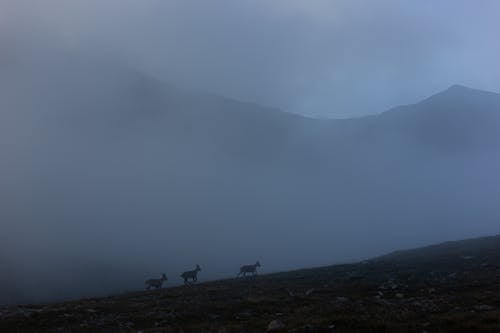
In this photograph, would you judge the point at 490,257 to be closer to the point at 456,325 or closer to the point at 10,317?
the point at 456,325

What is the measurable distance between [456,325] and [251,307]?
13.9m

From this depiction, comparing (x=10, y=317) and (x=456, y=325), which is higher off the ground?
(x=10, y=317)

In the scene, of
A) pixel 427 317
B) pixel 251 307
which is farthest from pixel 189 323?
pixel 427 317

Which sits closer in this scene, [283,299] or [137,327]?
[137,327]

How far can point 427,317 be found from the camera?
74.9 feet

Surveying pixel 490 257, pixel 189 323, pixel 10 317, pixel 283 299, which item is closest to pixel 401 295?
pixel 283 299

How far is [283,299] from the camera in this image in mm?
34750

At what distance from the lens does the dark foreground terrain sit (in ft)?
72.0

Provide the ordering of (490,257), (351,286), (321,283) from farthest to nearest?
(490,257) → (321,283) → (351,286)

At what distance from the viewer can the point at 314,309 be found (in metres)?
28.1

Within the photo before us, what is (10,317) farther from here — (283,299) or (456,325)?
(456,325)

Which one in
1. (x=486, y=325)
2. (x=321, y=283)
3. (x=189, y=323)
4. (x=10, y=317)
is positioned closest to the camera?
(x=486, y=325)

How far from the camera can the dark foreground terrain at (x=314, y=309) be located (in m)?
22.0

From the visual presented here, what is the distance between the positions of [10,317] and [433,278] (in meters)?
29.3
